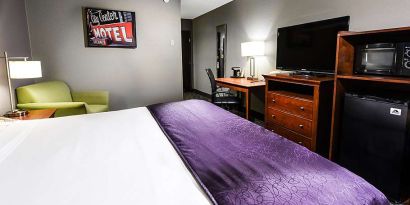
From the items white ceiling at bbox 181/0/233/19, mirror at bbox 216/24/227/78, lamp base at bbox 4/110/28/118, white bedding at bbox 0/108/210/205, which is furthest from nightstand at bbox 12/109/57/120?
mirror at bbox 216/24/227/78

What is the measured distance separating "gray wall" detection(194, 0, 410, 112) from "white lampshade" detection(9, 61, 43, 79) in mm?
3177

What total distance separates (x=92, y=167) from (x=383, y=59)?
2255 millimetres

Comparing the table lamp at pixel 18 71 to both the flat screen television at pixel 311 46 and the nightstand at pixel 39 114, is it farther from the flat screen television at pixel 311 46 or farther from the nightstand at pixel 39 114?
the flat screen television at pixel 311 46

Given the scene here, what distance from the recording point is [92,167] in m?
1.08

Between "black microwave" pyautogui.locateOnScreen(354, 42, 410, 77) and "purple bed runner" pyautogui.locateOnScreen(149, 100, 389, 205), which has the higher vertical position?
"black microwave" pyautogui.locateOnScreen(354, 42, 410, 77)

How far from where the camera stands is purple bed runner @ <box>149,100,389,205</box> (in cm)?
82

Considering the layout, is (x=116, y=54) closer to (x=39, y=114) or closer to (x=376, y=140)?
(x=39, y=114)

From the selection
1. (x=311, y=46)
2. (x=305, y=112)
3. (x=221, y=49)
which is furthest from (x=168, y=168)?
(x=221, y=49)

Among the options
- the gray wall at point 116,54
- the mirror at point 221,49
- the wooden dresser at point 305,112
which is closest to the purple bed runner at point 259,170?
the wooden dresser at point 305,112

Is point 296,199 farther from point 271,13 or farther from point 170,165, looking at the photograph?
point 271,13

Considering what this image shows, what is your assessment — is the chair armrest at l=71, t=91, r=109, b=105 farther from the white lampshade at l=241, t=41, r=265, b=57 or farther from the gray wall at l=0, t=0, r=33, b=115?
the white lampshade at l=241, t=41, r=265, b=57

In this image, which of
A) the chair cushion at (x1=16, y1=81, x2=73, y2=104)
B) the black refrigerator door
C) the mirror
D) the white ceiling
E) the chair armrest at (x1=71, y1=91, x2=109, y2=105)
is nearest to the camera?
the black refrigerator door

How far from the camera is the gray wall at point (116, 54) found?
345 centimetres

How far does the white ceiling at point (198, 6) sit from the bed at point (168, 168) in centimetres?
397
